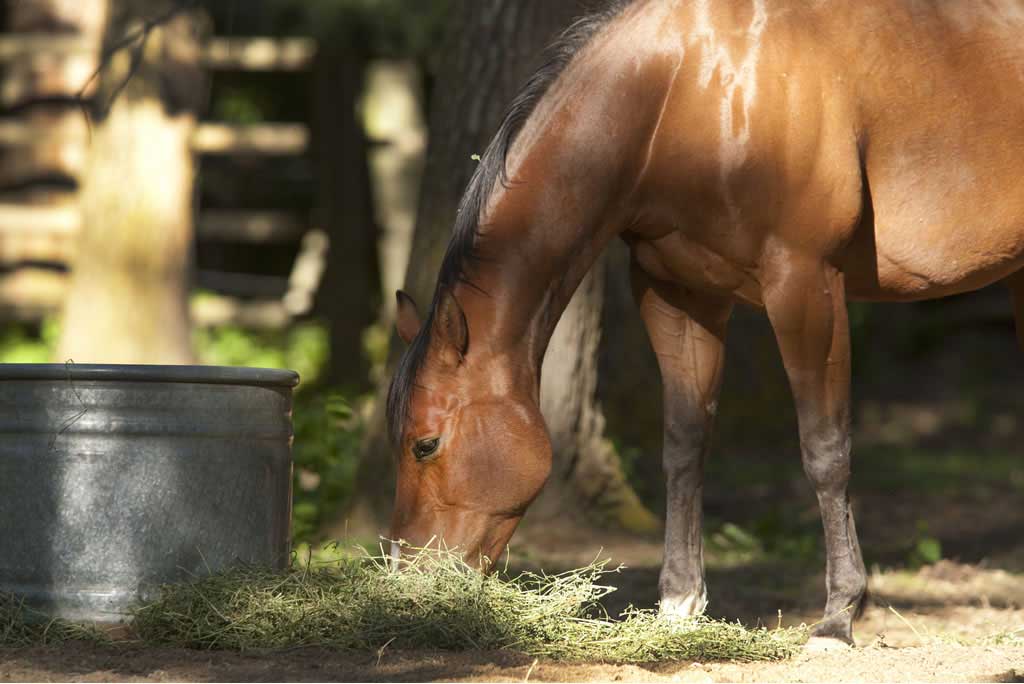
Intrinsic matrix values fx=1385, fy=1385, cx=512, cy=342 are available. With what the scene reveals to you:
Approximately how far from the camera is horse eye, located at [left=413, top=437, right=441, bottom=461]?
12.7 feet

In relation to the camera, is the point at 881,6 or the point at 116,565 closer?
the point at 116,565

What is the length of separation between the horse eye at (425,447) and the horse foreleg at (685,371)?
3.01 ft

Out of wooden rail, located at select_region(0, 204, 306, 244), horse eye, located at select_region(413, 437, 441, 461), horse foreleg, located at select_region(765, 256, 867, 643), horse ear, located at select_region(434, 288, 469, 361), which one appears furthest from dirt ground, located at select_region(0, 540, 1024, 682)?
wooden rail, located at select_region(0, 204, 306, 244)

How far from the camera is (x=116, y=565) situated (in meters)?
3.82

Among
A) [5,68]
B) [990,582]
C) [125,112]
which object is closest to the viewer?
[990,582]

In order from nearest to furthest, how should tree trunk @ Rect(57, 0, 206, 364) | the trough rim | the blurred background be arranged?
1. the trough rim
2. the blurred background
3. tree trunk @ Rect(57, 0, 206, 364)

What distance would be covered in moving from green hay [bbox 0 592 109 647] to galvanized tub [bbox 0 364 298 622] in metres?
0.04

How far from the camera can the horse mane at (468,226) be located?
12.8 feet

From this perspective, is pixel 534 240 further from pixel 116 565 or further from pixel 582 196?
pixel 116 565

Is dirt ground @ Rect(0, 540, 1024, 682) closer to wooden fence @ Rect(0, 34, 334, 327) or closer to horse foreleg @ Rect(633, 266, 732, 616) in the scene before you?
horse foreleg @ Rect(633, 266, 732, 616)

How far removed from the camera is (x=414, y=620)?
361 cm

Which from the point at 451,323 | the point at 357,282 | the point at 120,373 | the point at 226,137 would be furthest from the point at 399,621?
the point at 226,137

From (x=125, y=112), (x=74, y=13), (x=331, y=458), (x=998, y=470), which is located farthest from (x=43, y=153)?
(x=998, y=470)

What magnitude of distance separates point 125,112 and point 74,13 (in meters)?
3.64
